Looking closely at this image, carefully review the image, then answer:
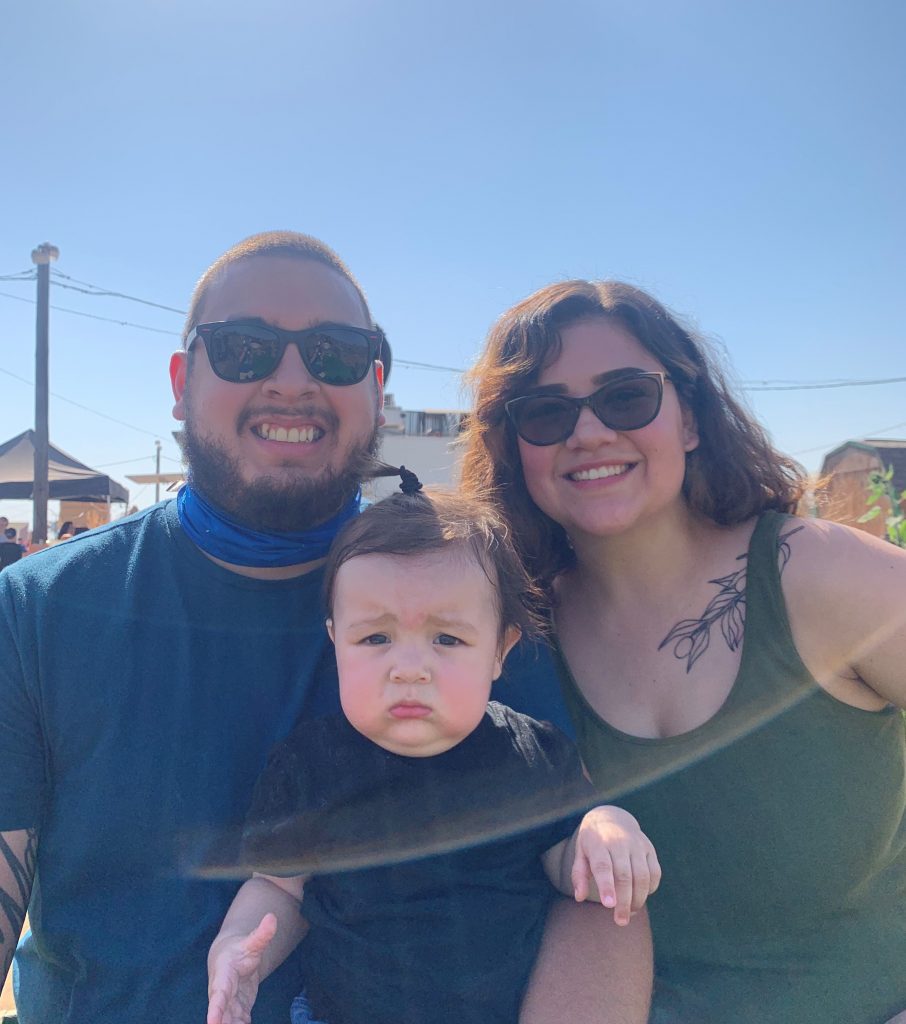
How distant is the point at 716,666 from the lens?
85.7 inches

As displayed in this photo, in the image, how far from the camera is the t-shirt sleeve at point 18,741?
5.70ft

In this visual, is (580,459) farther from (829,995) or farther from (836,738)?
(829,995)

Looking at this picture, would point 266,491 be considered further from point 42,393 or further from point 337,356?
point 42,393

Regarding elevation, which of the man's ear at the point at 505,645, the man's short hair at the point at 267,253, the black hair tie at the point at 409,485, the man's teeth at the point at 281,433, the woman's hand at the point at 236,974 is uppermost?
the man's short hair at the point at 267,253

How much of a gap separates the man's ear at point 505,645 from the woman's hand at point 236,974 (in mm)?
693

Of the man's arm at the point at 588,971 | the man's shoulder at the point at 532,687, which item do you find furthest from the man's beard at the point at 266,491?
the man's arm at the point at 588,971

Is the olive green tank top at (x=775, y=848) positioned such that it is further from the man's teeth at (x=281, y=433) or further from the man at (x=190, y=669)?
the man's teeth at (x=281, y=433)

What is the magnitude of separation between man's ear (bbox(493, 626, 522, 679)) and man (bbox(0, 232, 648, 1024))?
0.45 metres

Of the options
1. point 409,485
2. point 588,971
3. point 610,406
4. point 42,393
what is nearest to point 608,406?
point 610,406

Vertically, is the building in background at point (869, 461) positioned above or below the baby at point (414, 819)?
below

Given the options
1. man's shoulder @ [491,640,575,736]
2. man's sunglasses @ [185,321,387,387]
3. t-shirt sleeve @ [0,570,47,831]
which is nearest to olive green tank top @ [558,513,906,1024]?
man's shoulder @ [491,640,575,736]

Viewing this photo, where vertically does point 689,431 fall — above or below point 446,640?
above

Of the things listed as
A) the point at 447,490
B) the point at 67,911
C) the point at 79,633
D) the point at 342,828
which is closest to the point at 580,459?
the point at 447,490

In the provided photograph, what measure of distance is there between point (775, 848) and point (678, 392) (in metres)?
1.34
